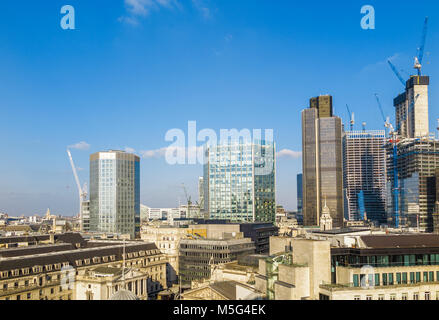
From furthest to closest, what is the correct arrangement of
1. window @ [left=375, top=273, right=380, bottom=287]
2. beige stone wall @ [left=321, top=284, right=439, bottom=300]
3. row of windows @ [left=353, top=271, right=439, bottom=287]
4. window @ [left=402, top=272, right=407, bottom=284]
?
1. window @ [left=402, top=272, right=407, bottom=284]
2. window @ [left=375, top=273, right=380, bottom=287]
3. row of windows @ [left=353, top=271, right=439, bottom=287]
4. beige stone wall @ [left=321, top=284, right=439, bottom=300]

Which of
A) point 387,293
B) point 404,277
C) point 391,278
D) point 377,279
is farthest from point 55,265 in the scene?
point 404,277

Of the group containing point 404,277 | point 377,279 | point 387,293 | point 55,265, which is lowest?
point 55,265

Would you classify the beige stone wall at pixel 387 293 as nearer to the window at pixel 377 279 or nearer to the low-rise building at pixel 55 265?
the window at pixel 377 279

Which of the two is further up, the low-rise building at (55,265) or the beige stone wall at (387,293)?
the beige stone wall at (387,293)

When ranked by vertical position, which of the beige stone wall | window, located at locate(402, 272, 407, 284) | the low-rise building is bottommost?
the low-rise building

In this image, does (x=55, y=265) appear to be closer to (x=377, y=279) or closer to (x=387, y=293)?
(x=377, y=279)

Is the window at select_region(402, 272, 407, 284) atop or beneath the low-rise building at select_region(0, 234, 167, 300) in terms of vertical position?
atop

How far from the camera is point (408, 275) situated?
181 ft

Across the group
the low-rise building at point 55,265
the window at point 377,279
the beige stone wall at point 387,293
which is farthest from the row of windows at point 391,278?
the low-rise building at point 55,265

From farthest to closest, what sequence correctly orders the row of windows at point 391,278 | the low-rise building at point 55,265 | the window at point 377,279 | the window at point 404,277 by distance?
the low-rise building at point 55,265, the window at point 404,277, the window at point 377,279, the row of windows at point 391,278

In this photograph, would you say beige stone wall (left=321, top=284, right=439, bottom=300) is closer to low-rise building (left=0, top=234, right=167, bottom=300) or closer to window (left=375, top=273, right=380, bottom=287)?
window (left=375, top=273, right=380, bottom=287)

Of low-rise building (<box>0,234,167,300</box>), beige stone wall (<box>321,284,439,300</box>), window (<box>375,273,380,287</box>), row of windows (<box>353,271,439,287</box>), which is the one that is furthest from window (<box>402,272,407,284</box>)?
low-rise building (<box>0,234,167,300</box>)
